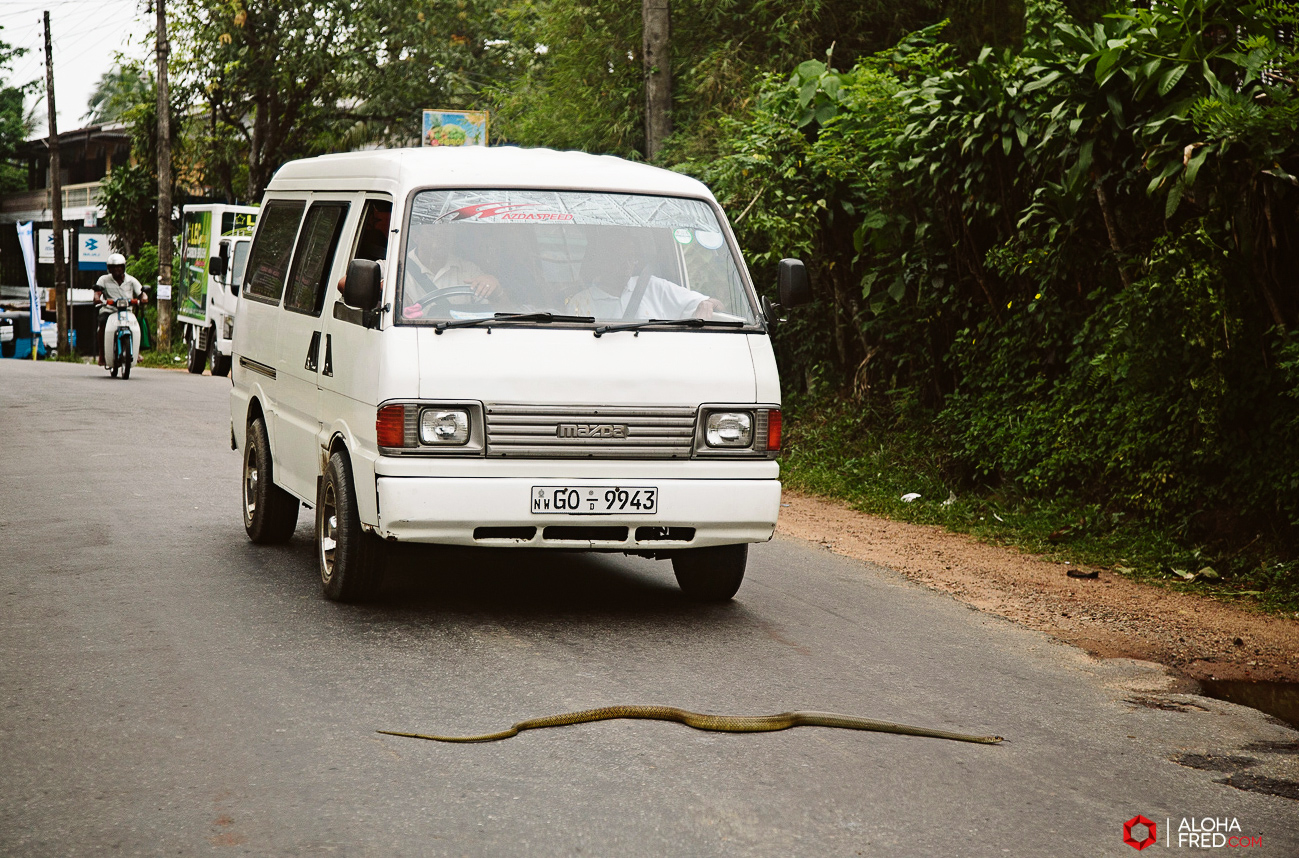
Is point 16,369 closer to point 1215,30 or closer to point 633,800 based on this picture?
point 1215,30

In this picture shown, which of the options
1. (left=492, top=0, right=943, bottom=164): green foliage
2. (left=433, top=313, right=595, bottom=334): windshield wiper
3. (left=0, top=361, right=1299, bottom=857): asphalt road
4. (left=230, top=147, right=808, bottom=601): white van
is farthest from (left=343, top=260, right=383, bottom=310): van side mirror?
(left=492, top=0, right=943, bottom=164): green foliage

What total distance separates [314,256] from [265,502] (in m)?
1.54

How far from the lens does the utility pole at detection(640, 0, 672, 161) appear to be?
55.0 ft

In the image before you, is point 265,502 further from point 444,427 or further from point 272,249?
point 444,427

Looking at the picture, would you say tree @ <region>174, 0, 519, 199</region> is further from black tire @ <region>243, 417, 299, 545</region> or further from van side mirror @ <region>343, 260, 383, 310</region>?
van side mirror @ <region>343, 260, 383, 310</region>

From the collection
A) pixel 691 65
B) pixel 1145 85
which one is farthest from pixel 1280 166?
pixel 691 65

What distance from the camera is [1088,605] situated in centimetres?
762

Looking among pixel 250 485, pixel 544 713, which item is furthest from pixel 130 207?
pixel 544 713

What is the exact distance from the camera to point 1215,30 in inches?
327

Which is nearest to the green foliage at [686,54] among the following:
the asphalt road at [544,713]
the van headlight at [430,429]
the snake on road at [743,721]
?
the asphalt road at [544,713]

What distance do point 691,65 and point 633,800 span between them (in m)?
15.3

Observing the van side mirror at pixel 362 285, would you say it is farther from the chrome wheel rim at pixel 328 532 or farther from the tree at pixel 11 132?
the tree at pixel 11 132

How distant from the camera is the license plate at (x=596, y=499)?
620 cm

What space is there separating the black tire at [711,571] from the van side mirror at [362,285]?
198cm
